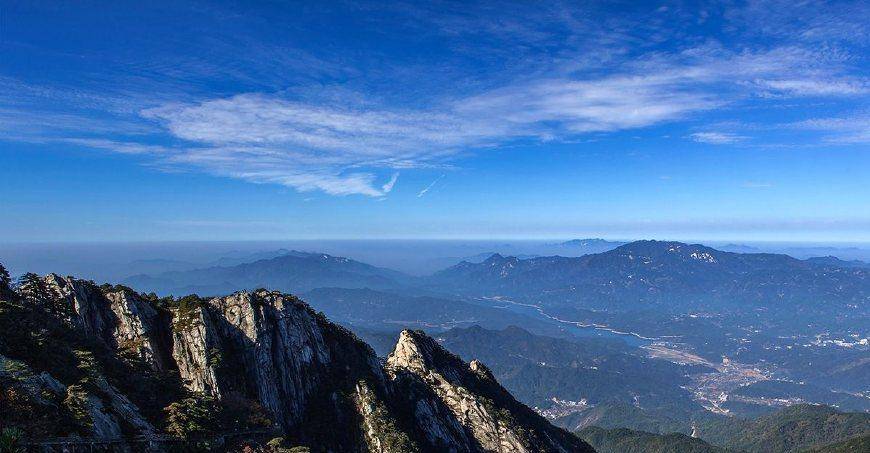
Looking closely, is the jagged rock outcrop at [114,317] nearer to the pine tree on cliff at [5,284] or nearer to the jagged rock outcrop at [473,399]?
the pine tree on cliff at [5,284]

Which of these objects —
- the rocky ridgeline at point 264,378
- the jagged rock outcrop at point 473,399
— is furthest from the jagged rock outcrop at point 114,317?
the jagged rock outcrop at point 473,399

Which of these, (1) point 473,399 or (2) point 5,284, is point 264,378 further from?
(1) point 473,399

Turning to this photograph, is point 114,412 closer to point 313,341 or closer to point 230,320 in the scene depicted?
point 230,320

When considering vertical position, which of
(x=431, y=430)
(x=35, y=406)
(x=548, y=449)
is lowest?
(x=548, y=449)

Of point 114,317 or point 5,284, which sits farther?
point 114,317

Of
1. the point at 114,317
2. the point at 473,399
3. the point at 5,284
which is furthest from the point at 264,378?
the point at 473,399

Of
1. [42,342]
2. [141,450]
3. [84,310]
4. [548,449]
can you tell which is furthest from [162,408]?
[548,449]
